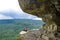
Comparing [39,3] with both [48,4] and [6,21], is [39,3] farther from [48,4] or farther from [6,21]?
[6,21]

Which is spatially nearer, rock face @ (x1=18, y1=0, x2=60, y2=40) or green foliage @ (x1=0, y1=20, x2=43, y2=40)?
rock face @ (x1=18, y1=0, x2=60, y2=40)

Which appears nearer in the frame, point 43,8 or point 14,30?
point 43,8

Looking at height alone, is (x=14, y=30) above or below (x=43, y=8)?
below

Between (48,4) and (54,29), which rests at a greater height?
(48,4)

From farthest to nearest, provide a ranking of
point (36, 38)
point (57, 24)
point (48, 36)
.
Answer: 1. point (36, 38)
2. point (48, 36)
3. point (57, 24)

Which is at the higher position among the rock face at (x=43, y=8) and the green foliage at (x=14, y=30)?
the rock face at (x=43, y=8)

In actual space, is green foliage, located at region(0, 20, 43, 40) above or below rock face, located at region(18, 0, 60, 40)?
below

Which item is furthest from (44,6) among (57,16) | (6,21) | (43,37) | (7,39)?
(6,21)

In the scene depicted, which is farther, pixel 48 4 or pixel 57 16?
pixel 57 16

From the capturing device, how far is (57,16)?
6.96 metres

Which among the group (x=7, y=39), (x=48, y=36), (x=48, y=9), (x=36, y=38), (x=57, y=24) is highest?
(x=48, y=9)

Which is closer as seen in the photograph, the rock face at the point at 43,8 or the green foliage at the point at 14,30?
the rock face at the point at 43,8

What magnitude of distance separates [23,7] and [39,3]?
2.64ft

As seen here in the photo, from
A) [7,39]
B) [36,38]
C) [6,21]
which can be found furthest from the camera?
[6,21]
